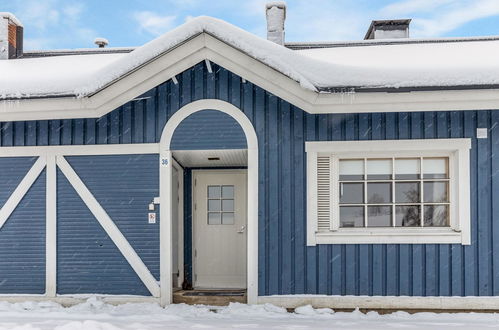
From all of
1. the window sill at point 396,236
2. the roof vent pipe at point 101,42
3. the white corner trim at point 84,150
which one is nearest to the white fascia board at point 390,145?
the window sill at point 396,236

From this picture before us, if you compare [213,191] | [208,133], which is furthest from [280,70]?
[213,191]

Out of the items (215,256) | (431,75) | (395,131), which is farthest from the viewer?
(215,256)

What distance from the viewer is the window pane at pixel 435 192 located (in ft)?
24.1

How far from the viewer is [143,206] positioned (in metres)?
7.51

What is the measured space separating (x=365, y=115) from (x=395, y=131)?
0.51 m

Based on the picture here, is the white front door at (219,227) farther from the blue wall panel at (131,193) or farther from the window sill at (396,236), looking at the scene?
the window sill at (396,236)

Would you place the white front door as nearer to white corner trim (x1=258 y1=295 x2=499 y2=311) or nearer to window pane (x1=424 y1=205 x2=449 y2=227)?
white corner trim (x1=258 y1=295 x2=499 y2=311)

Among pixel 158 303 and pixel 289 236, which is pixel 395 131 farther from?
pixel 158 303

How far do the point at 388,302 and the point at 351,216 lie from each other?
138 cm

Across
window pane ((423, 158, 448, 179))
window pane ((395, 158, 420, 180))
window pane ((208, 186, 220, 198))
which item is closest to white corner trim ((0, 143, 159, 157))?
window pane ((208, 186, 220, 198))

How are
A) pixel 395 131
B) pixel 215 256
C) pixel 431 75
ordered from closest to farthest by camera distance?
pixel 431 75, pixel 395 131, pixel 215 256

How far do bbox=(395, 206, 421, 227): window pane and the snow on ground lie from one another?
4.37 feet

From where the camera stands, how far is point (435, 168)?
737 cm

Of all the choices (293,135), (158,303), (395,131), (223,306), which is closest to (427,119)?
(395,131)
